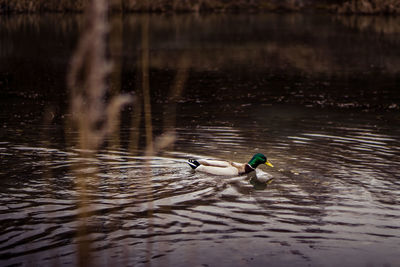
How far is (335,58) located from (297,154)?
1832 cm

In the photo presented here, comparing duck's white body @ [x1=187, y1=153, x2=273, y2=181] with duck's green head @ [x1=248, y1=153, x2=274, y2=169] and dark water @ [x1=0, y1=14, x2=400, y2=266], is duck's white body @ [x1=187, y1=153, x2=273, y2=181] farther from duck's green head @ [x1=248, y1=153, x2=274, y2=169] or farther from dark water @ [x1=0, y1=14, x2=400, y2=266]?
dark water @ [x1=0, y1=14, x2=400, y2=266]

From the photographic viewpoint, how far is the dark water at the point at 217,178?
22.6ft

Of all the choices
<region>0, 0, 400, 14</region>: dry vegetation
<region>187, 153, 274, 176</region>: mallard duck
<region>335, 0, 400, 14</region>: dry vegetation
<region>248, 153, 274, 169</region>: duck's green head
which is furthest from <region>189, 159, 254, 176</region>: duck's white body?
<region>335, 0, 400, 14</region>: dry vegetation

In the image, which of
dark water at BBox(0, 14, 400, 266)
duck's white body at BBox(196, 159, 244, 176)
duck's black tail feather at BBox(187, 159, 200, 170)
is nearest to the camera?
dark water at BBox(0, 14, 400, 266)

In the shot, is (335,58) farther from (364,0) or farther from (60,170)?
(364,0)

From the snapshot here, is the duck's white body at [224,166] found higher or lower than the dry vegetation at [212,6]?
lower

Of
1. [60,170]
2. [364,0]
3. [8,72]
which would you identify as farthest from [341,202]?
[364,0]

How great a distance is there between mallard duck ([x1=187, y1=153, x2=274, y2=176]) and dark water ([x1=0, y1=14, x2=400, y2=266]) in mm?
116

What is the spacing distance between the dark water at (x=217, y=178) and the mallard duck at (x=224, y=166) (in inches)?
4.6

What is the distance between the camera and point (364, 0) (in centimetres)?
5869

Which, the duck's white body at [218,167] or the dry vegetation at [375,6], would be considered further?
the dry vegetation at [375,6]

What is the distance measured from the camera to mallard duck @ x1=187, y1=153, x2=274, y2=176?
9.87 meters

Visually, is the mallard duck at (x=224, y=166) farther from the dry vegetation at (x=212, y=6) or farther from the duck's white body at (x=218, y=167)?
the dry vegetation at (x=212, y=6)

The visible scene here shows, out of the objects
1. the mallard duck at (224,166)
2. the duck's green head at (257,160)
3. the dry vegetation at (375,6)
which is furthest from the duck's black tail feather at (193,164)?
the dry vegetation at (375,6)
